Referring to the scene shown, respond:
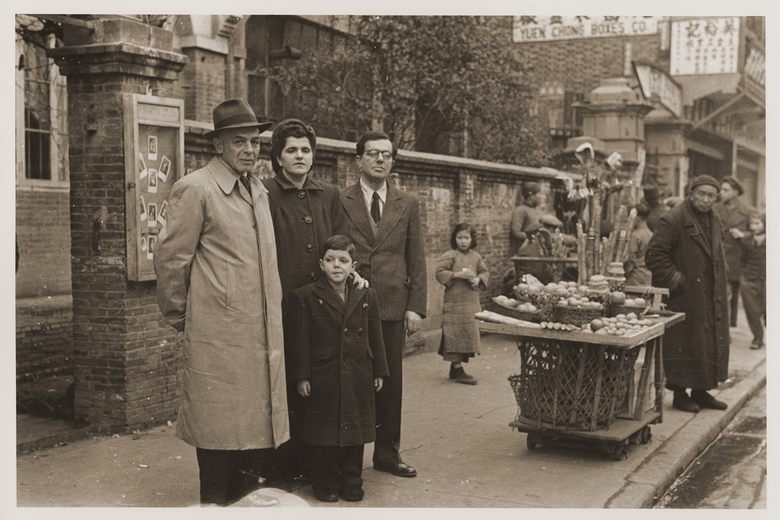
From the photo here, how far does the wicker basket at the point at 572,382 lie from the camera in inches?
252

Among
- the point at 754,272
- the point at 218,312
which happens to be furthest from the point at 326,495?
the point at 754,272

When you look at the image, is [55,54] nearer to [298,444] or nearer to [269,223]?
[269,223]

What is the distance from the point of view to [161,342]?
710cm

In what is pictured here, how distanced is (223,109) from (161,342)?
2.84 metres

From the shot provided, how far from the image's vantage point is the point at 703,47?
1947cm

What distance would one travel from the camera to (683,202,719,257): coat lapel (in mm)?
8062

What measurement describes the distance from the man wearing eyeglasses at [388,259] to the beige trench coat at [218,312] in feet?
3.88

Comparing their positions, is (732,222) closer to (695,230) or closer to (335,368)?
(695,230)

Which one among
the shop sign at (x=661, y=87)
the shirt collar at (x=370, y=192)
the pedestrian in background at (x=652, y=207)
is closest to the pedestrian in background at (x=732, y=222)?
the pedestrian in background at (x=652, y=207)

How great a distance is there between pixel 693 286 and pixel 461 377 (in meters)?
2.43

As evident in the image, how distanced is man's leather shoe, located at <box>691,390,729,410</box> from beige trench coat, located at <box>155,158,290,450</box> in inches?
197

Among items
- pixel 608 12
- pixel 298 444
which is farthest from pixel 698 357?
pixel 298 444

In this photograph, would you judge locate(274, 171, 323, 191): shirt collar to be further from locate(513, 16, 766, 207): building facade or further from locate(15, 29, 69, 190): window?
locate(513, 16, 766, 207): building facade

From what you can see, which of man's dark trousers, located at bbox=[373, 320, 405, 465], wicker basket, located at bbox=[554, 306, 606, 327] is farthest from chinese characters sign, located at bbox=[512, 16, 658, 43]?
man's dark trousers, located at bbox=[373, 320, 405, 465]
